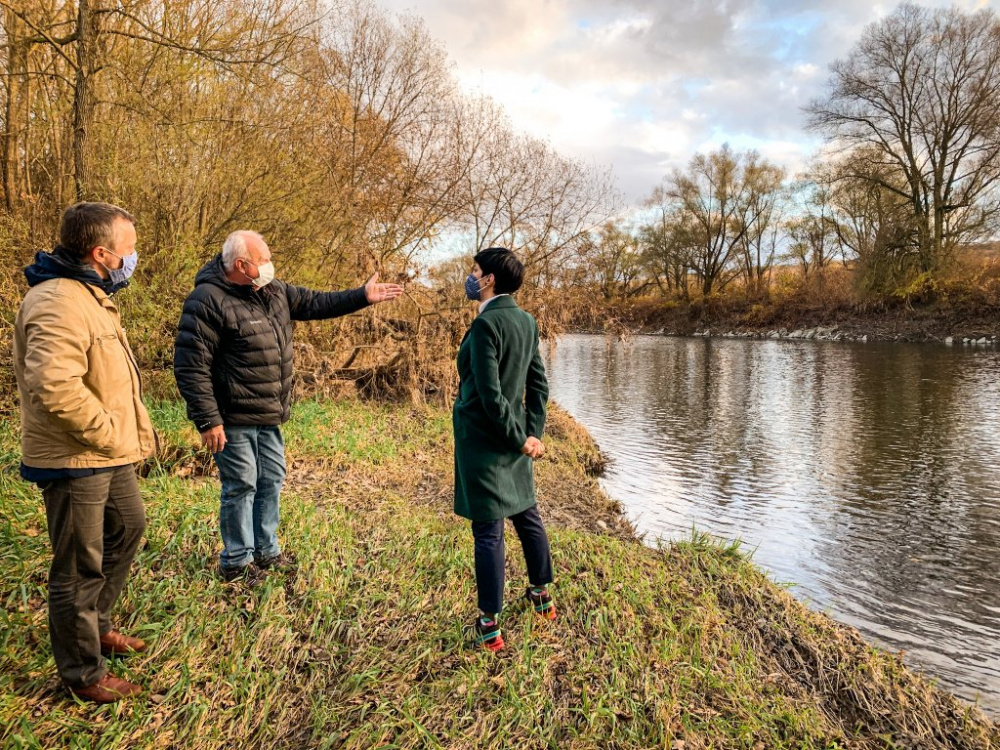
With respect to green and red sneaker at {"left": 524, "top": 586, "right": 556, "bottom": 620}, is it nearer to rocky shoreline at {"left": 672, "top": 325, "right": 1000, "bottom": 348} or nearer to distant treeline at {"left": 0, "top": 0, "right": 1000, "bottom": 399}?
distant treeline at {"left": 0, "top": 0, "right": 1000, "bottom": 399}

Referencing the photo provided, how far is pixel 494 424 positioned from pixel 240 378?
141 cm

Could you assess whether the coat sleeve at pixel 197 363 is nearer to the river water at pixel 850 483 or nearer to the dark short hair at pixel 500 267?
the dark short hair at pixel 500 267

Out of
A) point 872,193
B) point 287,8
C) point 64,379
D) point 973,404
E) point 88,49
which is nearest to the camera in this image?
point 64,379

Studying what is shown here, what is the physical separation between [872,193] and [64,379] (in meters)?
35.4

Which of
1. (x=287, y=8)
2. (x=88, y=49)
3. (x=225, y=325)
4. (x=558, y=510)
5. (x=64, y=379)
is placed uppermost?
(x=287, y=8)

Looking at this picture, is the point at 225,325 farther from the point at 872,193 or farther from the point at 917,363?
the point at 872,193

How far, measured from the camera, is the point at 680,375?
20.5 m

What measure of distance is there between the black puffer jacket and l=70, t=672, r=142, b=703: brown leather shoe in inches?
45.7

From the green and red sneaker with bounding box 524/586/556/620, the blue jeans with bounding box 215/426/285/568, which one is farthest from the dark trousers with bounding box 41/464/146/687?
the green and red sneaker with bounding box 524/586/556/620

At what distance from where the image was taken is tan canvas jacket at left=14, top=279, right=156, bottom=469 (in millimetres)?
2193

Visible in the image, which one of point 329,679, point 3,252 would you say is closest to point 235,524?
point 329,679

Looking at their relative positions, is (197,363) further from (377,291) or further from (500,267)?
(500,267)

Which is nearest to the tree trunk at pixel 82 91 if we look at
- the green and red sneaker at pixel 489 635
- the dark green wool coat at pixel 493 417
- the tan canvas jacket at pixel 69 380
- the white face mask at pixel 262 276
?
the white face mask at pixel 262 276

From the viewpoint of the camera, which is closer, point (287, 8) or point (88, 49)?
point (88, 49)
